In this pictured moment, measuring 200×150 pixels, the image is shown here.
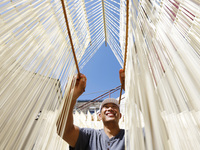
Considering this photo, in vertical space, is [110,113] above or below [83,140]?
above

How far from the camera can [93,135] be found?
1093 millimetres

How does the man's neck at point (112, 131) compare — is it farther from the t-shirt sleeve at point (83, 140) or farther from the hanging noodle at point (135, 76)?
the hanging noodle at point (135, 76)

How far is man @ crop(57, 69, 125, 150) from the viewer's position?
3.23ft

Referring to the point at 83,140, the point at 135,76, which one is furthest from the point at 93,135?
the point at 135,76

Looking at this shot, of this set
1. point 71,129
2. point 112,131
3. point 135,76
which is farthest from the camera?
point 112,131

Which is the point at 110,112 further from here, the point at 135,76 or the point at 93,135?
the point at 135,76

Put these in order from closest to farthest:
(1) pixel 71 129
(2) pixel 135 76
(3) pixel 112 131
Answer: (2) pixel 135 76 → (1) pixel 71 129 → (3) pixel 112 131

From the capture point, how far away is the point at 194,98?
32cm

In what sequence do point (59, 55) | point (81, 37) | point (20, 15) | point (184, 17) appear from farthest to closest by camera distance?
point (81, 37) → point (59, 55) → point (20, 15) → point (184, 17)

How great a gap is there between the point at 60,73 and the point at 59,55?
0.36 ft

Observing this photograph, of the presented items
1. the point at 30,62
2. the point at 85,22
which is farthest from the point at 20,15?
the point at 85,22

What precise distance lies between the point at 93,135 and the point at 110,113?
9.1 inches

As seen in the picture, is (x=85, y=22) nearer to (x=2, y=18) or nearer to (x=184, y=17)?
(x=2, y=18)

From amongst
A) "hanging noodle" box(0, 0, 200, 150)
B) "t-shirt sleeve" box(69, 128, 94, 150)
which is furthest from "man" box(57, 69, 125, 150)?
"hanging noodle" box(0, 0, 200, 150)
